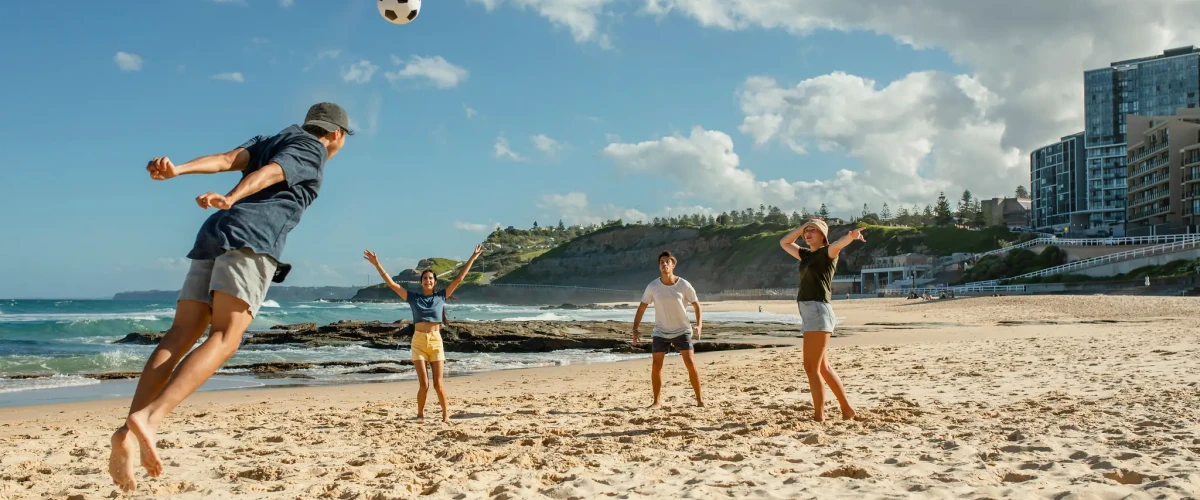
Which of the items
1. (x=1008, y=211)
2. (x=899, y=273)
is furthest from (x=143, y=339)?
(x=1008, y=211)

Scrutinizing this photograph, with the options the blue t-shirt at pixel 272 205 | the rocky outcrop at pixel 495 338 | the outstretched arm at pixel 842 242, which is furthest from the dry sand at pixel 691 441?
the rocky outcrop at pixel 495 338

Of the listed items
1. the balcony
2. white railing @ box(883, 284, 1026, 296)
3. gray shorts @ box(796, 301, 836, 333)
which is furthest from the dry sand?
the balcony

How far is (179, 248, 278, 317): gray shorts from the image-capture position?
2.98 m

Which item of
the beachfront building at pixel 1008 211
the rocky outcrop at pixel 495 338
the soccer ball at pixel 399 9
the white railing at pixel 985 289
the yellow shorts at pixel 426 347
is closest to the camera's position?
the soccer ball at pixel 399 9

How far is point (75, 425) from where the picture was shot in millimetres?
7496

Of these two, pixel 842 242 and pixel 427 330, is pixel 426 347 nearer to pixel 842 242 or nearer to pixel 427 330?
pixel 427 330

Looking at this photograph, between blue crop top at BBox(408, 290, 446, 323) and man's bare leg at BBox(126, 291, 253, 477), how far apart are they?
3867 millimetres

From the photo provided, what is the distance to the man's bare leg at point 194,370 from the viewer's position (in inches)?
113

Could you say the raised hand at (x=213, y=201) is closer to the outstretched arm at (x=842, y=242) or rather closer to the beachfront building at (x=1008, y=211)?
the outstretched arm at (x=842, y=242)

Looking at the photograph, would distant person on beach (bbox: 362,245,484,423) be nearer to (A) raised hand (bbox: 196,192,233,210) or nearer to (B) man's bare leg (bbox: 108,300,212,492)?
(B) man's bare leg (bbox: 108,300,212,492)

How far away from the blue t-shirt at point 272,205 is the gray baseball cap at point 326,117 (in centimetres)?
9

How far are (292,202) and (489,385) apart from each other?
8.10 meters

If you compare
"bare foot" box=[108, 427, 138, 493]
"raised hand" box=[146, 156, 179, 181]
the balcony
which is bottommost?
"bare foot" box=[108, 427, 138, 493]

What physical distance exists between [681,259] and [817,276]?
12504 centimetres
